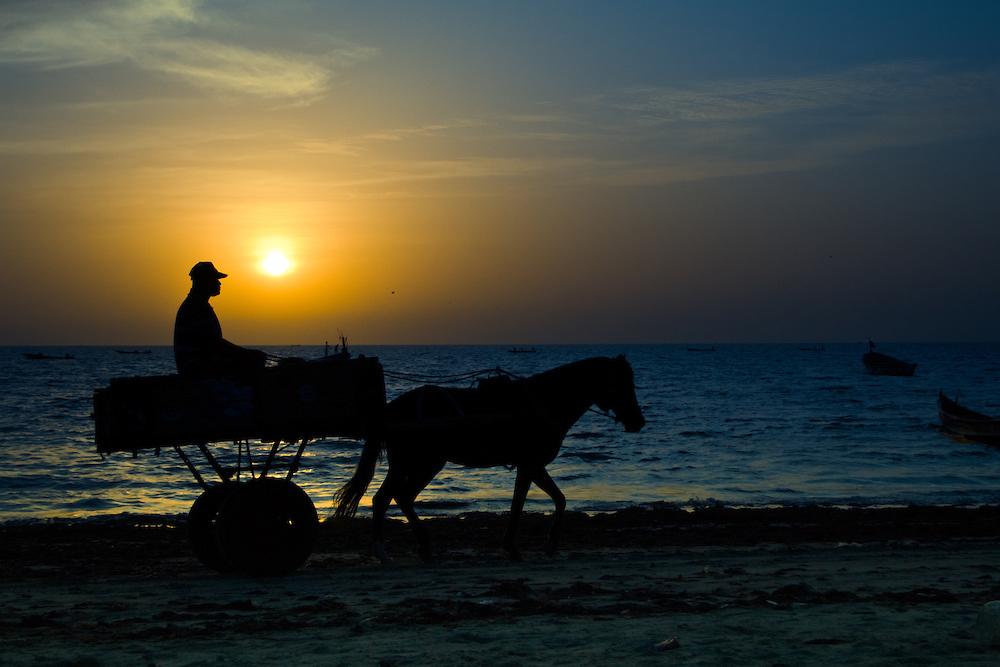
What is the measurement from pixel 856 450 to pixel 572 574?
22.0 meters

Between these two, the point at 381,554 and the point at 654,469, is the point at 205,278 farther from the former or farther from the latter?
the point at 654,469

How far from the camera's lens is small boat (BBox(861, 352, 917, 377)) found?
9793cm

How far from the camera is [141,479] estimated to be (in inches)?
907

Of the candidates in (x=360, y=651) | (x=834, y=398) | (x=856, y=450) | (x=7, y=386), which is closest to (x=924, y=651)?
(x=360, y=651)

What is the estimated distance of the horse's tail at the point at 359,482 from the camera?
11.6 metres

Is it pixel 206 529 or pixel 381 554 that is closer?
pixel 206 529

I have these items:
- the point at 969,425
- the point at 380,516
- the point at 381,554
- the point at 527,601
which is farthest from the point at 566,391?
the point at 969,425

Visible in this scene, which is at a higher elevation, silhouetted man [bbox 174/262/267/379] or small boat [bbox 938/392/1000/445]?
silhouetted man [bbox 174/262/267/379]

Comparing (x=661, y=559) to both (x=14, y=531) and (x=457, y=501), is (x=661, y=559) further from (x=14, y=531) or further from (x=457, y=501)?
(x=14, y=531)

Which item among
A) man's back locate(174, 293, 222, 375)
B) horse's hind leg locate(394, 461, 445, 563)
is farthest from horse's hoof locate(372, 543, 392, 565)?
man's back locate(174, 293, 222, 375)

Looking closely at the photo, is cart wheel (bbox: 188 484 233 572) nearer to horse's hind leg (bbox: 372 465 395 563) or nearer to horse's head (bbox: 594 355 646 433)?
horse's hind leg (bbox: 372 465 395 563)

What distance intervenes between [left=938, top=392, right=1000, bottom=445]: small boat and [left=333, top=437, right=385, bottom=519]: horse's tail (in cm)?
2440

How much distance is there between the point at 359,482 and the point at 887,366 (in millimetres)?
97040

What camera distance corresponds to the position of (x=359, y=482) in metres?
11.8
